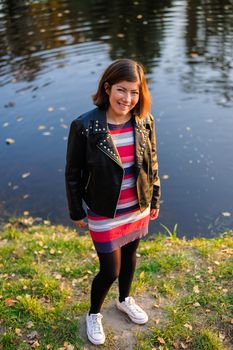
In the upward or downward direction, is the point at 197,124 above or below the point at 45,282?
below

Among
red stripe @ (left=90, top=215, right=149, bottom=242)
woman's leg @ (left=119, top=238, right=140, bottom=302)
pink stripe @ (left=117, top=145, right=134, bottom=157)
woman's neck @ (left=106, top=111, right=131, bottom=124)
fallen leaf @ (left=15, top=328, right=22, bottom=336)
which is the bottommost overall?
fallen leaf @ (left=15, top=328, right=22, bottom=336)

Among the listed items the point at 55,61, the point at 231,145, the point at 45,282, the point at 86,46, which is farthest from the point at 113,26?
the point at 45,282

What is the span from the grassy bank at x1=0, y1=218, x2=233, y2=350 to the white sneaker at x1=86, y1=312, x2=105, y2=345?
85mm

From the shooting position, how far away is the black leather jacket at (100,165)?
277 centimetres

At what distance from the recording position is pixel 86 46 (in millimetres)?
13234

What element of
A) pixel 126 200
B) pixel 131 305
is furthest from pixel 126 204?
pixel 131 305

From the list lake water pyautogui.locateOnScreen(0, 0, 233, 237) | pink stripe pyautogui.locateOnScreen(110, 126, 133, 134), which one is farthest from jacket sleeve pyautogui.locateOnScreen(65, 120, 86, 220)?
lake water pyautogui.locateOnScreen(0, 0, 233, 237)

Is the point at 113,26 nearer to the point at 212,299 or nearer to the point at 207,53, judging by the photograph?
the point at 207,53

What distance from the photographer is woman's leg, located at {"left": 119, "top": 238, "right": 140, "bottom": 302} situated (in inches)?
128

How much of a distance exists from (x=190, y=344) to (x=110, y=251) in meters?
1.18

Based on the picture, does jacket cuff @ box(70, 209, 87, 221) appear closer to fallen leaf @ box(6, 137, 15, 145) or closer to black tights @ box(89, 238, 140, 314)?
black tights @ box(89, 238, 140, 314)

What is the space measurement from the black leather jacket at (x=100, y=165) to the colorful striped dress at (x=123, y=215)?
5 centimetres

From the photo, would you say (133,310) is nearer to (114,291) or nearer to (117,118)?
(114,291)

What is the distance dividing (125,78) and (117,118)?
0.31 meters
